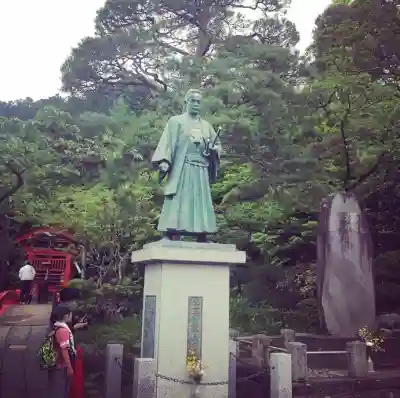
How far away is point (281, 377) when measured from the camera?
21.7 feet

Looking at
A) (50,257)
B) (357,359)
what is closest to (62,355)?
(357,359)

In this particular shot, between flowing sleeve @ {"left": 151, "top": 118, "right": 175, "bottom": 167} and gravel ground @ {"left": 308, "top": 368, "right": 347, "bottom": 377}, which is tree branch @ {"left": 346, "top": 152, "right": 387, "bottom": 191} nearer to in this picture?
gravel ground @ {"left": 308, "top": 368, "right": 347, "bottom": 377}

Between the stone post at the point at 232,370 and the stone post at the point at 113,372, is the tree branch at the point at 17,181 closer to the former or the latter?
the stone post at the point at 113,372

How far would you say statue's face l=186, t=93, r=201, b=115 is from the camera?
7.36 meters

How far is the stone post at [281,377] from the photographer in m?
6.61

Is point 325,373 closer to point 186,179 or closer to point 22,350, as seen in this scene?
point 186,179

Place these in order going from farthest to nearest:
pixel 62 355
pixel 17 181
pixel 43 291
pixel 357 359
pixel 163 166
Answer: pixel 43 291 < pixel 17 181 < pixel 357 359 < pixel 163 166 < pixel 62 355

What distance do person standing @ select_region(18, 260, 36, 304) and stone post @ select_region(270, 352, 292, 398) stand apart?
10.3 meters

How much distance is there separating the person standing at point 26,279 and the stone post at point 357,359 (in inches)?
402

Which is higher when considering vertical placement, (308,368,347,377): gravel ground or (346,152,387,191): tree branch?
(346,152,387,191): tree branch

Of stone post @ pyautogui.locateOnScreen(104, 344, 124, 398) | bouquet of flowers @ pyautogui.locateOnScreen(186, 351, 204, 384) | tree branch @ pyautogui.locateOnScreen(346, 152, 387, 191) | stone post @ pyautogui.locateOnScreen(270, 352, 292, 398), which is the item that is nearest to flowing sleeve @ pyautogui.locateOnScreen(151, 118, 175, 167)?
bouquet of flowers @ pyautogui.locateOnScreen(186, 351, 204, 384)

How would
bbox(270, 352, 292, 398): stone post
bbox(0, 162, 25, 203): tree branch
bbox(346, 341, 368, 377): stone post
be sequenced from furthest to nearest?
bbox(0, 162, 25, 203): tree branch < bbox(346, 341, 368, 377): stone post < bbox(270, 352, 292, 398): stone post

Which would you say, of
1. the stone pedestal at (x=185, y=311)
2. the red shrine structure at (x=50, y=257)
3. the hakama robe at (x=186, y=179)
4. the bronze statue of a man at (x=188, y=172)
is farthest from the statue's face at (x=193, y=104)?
the red shrine structure at (x=50, y=257)

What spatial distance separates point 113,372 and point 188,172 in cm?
320
